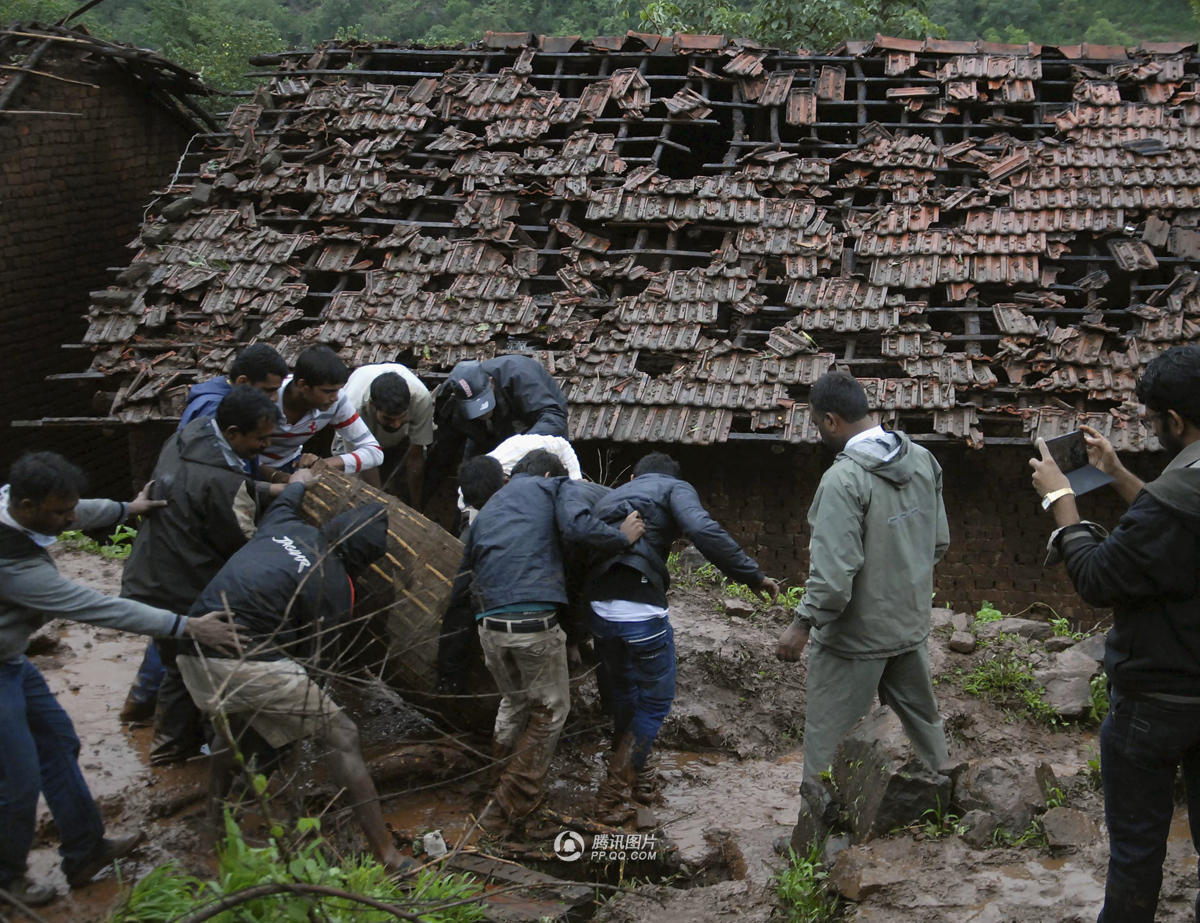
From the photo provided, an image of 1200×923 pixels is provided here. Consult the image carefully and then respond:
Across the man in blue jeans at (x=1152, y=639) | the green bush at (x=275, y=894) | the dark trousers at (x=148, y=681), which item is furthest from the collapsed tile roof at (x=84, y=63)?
the man in blue jeans at (x=1152, y=639)

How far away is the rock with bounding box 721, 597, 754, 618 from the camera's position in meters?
8.41

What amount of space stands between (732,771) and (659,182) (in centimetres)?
595

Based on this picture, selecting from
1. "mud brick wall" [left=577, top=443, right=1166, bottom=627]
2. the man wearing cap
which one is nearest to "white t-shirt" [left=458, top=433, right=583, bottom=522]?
the man wearing cap

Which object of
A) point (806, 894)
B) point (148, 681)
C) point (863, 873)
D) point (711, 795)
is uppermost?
point (148, 681)

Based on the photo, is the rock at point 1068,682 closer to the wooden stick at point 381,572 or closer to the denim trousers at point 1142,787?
the denim trousers at point 1142,787

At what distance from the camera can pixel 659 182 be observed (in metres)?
10.6

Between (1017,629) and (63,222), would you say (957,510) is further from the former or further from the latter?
(63,222)

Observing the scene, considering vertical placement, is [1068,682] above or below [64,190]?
below

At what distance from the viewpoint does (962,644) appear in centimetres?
774

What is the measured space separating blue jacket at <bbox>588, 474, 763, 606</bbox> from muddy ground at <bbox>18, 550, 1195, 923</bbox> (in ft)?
4.17

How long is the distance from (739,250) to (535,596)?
5.56 meters

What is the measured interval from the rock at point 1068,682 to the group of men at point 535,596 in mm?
2031

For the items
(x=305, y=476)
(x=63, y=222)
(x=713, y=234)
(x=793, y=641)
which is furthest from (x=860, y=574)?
(x=63, y=222)

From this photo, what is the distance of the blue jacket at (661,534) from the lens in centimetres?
563
